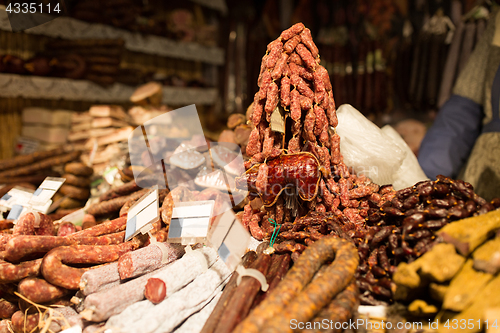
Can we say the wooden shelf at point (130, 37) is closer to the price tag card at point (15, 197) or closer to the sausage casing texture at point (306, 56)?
the price tag card at point (15, 197)

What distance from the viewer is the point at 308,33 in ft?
6.94

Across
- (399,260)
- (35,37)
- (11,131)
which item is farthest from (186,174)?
(35,37)

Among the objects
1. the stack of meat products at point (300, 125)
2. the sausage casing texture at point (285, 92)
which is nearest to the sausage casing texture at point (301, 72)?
the stack of meat products at point (300, 125)

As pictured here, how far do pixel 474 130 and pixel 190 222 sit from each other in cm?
331

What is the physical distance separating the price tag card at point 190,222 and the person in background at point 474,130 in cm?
240

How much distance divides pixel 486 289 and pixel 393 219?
62 centimetres

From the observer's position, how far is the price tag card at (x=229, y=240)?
1.76 metres

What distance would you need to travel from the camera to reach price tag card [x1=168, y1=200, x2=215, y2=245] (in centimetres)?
180

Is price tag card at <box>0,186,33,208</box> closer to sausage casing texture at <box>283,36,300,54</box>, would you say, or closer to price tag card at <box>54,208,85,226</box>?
price tag card at <box>54,208,85,226</box>

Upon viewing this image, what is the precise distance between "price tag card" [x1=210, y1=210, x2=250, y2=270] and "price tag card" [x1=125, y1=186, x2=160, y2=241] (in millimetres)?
399

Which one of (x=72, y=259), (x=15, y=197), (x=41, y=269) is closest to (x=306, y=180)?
(x=72, y=259)

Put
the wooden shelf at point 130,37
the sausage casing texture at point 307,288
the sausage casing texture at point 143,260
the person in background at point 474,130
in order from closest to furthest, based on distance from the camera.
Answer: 1. the sausage casing texture at point 307,288
2. the sausage casing texture at point 143,260
3. the person in background at point 474,130
4. the wooden shelf at point 130,37

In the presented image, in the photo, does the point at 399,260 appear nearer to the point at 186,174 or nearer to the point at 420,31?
the point at 186,174

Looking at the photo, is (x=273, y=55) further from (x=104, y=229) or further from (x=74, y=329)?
(x=74, y=329)
